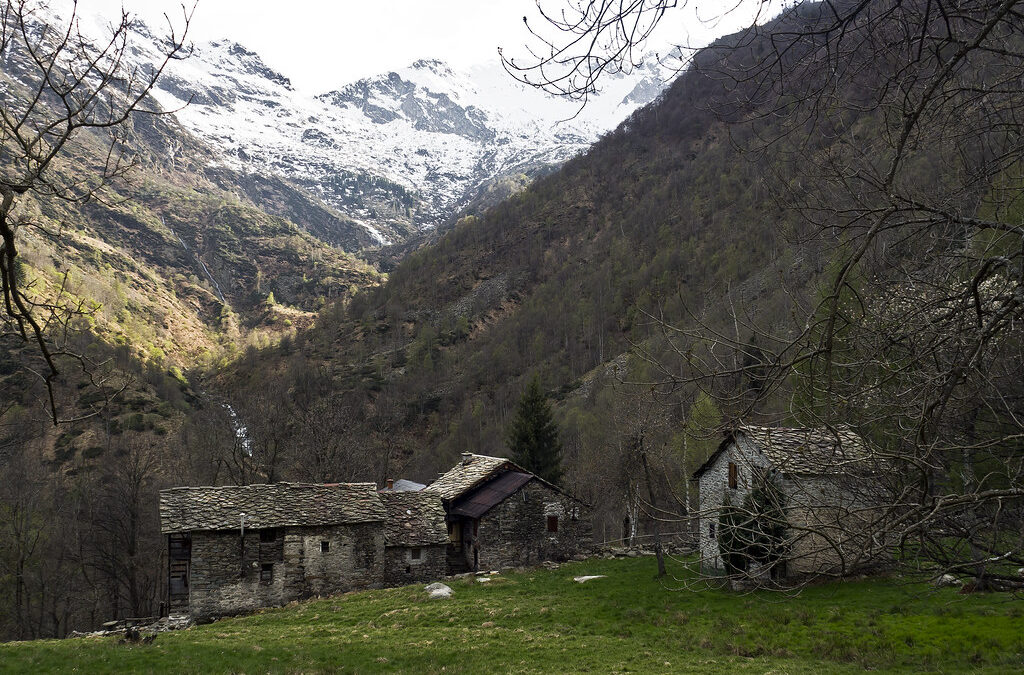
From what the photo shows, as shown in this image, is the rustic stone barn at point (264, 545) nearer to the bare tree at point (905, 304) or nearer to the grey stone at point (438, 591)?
the grey stone at point (438, 591)

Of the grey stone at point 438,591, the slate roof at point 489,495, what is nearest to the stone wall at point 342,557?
the grey stone at point 438,591

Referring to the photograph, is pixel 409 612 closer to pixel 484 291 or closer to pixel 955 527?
pixel 955 527

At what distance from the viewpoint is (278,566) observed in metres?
22.6

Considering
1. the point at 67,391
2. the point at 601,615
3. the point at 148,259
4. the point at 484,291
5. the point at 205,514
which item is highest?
the point at 148,259

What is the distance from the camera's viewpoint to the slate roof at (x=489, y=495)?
88.5 feet

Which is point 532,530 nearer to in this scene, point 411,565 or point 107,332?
point 411,565

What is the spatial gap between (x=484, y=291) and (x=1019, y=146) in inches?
3996

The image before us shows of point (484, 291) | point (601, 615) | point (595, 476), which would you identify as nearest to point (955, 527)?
point (601, 615)

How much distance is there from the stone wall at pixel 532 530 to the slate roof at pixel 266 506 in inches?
202

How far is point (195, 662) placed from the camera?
13.5m

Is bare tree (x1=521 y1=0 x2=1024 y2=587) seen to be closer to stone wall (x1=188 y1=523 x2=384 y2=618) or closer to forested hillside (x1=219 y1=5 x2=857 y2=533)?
stone wall (x1=188 y1=523 x2=384 y2=618)

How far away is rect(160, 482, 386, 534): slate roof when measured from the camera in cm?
2191

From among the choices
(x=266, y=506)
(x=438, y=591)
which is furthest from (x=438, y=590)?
(x=266, y=506)

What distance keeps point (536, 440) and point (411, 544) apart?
A: 1248 cm
